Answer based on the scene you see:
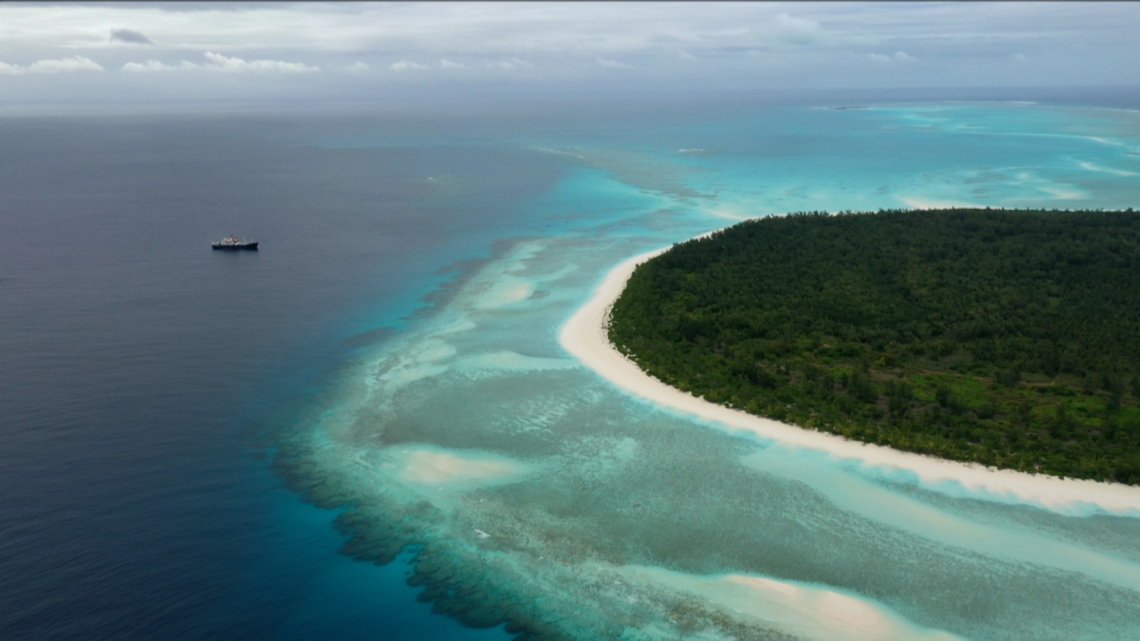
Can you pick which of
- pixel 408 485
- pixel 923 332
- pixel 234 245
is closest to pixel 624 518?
pixel 408 485

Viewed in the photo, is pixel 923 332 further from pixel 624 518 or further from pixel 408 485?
pixel 408 485

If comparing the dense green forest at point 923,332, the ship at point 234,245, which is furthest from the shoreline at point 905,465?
the ship at point 234,245

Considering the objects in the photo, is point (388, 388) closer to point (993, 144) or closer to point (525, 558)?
point (525, 558)

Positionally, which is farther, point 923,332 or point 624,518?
point 923,332

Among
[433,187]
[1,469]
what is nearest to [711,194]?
[433,187]

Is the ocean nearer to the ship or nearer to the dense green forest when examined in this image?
the ship
